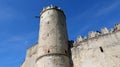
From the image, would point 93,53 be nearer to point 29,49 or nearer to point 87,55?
point 87,55

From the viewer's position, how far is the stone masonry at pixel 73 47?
11734mm

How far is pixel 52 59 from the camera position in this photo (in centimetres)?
1232

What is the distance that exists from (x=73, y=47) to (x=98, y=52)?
1.89 meters

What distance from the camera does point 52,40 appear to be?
1310 centimetres

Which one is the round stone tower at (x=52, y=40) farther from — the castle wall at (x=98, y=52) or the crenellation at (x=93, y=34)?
the crenellation at (x=93, y=34)

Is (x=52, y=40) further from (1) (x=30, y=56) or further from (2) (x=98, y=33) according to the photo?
(1) (x=30, y=56)

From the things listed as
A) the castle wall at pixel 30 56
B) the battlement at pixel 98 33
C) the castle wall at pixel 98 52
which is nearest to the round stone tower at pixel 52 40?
the castle wall at pixel 98 52

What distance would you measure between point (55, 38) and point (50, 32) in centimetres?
60

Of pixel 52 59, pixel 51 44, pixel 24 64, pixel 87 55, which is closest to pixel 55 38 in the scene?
pixel 51 44

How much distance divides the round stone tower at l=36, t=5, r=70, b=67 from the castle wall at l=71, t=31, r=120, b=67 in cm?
77

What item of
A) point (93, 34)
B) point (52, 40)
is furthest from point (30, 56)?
point (93, 34)

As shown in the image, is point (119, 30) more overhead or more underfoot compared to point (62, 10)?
more underfoot

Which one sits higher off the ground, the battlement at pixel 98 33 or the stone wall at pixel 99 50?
the battlement at pixel 98 33

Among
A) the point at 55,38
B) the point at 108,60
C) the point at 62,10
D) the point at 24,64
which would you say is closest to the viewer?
the point at 108,60
